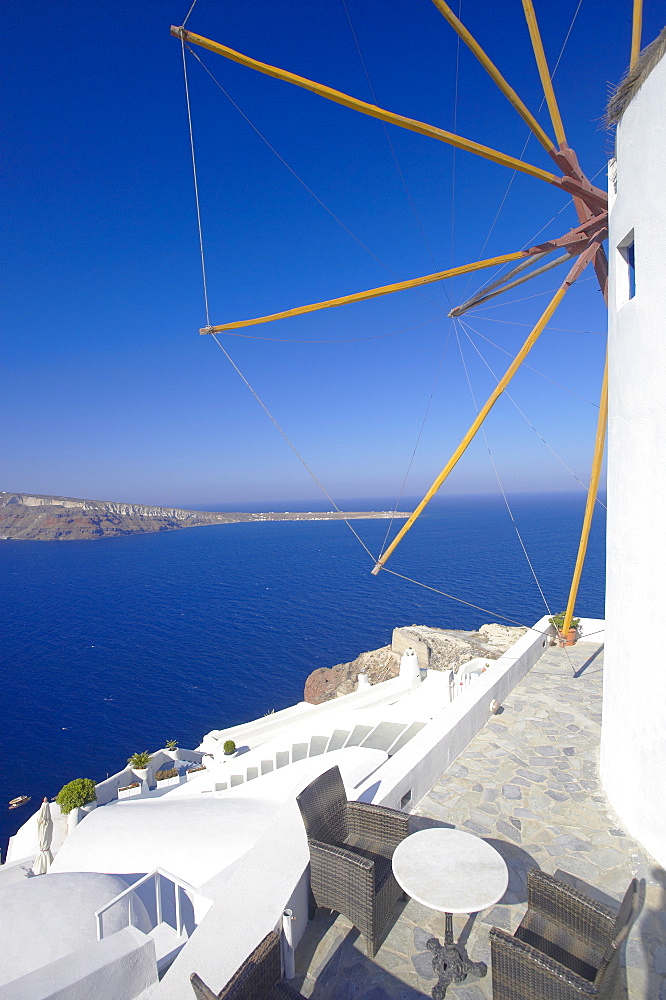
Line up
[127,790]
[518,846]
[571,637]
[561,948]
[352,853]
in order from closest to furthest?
[561,948], [352,853], [518,846], [571,637], [127,790]

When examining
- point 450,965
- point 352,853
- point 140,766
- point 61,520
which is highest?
point 352,853

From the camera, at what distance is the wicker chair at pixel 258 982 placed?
9.18 feet

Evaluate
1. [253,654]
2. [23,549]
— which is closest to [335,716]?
[253,654]

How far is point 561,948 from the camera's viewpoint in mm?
3523

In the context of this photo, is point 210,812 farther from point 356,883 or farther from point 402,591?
point 402,591

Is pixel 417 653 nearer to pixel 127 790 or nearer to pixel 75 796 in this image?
pixel 127 790

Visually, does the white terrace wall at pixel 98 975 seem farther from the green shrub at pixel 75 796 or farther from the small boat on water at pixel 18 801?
the small boat on water at pixel 18 801

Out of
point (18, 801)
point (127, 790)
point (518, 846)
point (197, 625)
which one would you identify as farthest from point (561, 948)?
point (197, 625)

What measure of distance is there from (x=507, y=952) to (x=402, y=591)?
234ft

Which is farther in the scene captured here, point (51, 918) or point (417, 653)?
point (417, 653)

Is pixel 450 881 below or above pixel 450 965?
above

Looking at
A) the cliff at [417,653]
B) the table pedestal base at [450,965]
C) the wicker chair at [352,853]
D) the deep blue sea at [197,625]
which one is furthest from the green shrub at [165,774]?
the table pedestal base at [450,965]

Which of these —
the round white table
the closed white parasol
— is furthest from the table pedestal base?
the closed white parasol

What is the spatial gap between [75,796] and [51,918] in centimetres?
1314
